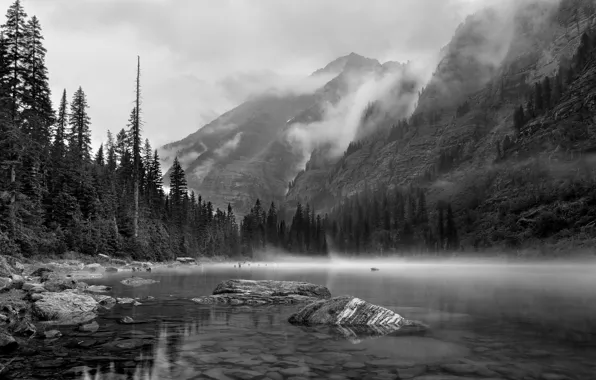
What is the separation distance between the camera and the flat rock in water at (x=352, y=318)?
50.8 ft

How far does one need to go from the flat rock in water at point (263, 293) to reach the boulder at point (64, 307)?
6.65m

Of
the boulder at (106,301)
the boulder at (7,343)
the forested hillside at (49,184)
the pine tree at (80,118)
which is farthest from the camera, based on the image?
the pine tree at (80,118)

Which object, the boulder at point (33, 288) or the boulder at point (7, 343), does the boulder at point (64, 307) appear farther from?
the boulder at point (7, 343)

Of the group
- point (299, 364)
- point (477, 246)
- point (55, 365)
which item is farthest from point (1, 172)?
point (477, 246)

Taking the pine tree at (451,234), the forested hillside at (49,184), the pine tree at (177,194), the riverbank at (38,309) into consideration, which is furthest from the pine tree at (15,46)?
the pine tree at (451,234)

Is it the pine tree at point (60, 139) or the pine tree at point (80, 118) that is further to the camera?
the pine tree at point (80, 118)

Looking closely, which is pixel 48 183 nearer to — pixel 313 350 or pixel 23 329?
pixel 23 329

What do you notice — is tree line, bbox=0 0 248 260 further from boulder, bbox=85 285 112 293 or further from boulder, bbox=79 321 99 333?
boulder, bbox=79 321 99 333

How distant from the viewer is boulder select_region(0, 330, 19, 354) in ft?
36.1

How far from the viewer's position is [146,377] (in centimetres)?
907

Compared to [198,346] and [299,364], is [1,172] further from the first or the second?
[299,364]

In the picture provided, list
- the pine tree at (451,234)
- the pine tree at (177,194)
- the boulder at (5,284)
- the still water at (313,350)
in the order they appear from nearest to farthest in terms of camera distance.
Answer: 1. the still water at (313,350)
2. the boulder at (5,284)
3. the pine tree at (177,194)
4. the pine tree at (451,234)

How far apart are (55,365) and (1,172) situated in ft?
144

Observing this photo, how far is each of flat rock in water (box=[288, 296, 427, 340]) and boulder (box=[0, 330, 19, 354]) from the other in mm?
10177
